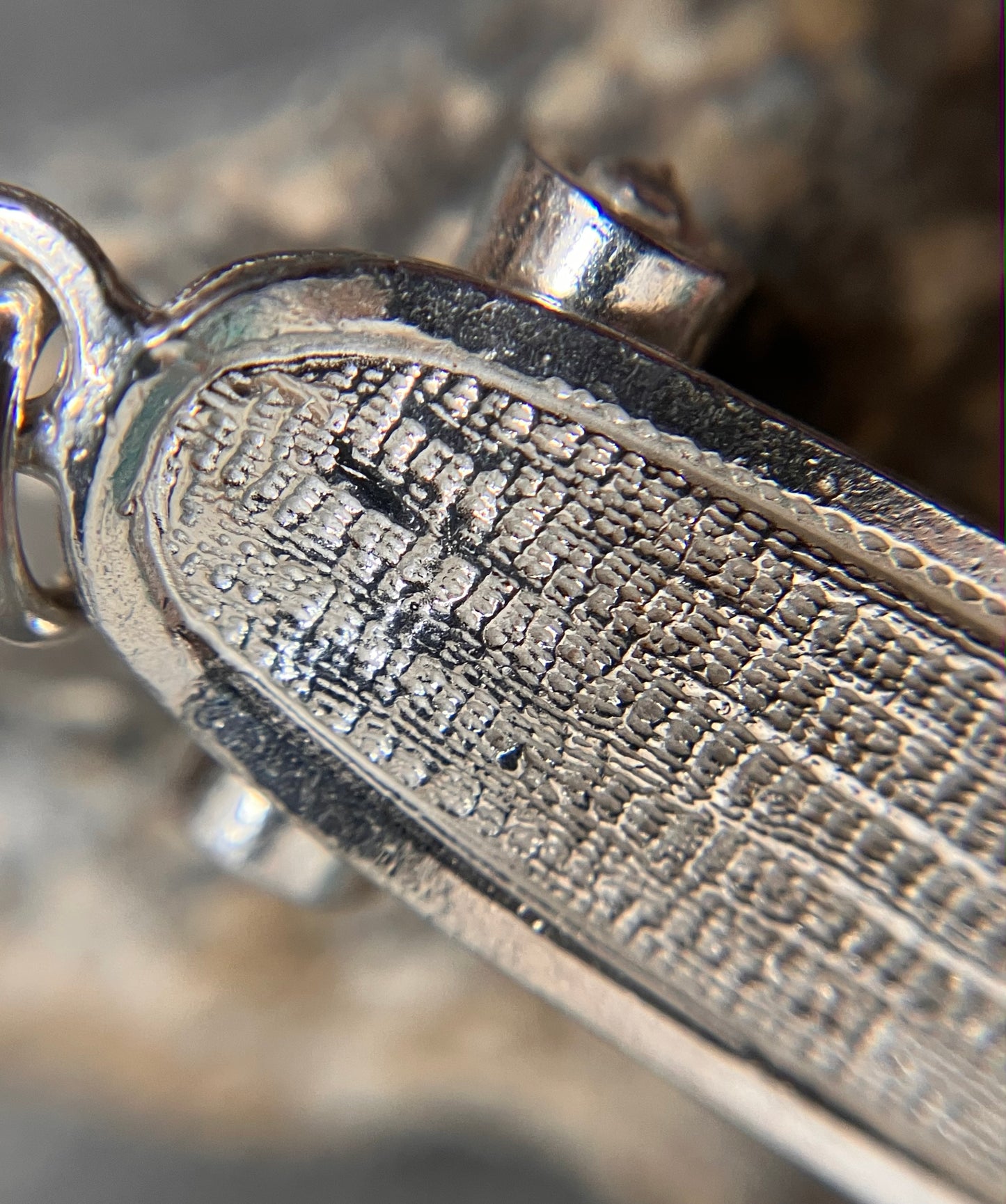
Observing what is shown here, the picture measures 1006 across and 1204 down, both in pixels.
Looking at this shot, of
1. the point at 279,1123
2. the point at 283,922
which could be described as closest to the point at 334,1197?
the point at 279,1123

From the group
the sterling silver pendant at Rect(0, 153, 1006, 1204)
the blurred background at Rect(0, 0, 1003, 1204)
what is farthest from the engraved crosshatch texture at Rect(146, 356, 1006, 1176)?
the blurred background at Rect(0, 0, 1003, 1204)

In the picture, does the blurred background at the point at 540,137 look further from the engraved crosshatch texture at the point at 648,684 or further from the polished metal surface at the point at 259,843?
the engraved crosshatch texture at the point at 648,684

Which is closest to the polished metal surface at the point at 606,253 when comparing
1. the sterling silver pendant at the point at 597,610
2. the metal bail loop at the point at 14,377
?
the sterling silver pendant at the point at 597,610

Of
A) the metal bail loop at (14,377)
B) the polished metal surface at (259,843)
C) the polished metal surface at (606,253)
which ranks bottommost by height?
the polished metal surface at (259,843)

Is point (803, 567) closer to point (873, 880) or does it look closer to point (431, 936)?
point (873, 880)

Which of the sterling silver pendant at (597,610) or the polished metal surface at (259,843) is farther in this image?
the polished metal surface at (259,843)

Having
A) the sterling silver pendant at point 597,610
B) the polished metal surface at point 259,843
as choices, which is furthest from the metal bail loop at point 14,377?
the polished metal surface at point 259,843

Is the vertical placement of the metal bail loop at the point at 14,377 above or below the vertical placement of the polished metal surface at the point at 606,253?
below
